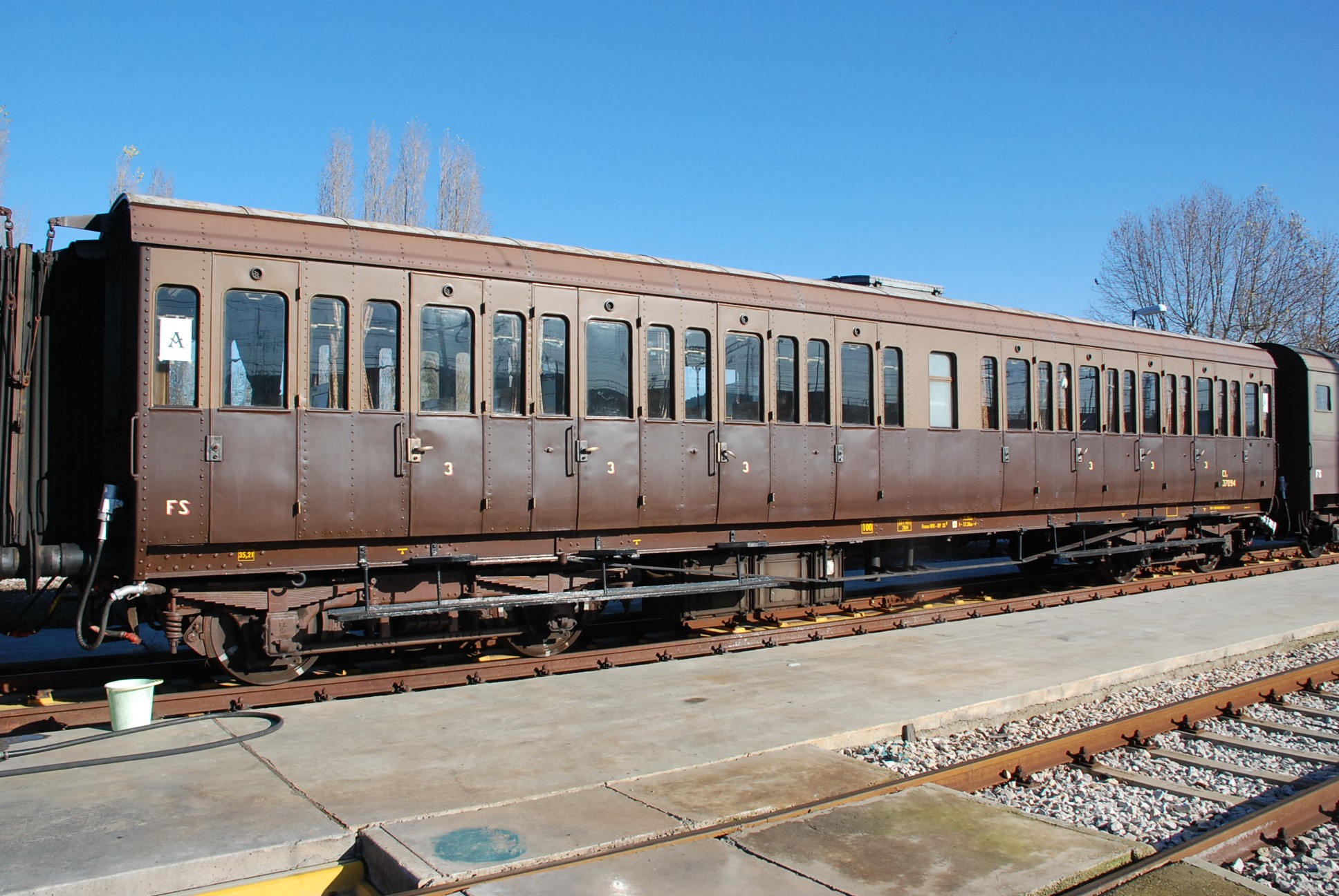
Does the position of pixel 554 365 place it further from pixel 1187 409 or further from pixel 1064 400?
pixel 1187 409

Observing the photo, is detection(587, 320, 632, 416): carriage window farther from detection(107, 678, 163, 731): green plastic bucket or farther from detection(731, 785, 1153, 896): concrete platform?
detection(731, 785, 1153, 896): concrete platform

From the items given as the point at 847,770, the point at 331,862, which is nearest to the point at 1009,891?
the point at 847,770

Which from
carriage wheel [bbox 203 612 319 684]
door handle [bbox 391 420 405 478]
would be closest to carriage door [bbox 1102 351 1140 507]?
door handle [bbox 391 420 405 478]

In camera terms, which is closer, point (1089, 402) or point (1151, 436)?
point (1089, 402)

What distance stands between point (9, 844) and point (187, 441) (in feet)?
11.4

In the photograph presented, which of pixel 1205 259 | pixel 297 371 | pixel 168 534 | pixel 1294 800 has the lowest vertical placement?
pixel 1294 800

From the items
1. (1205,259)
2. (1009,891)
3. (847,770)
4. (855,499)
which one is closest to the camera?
(1009,891)

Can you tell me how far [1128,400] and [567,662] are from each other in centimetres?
1031

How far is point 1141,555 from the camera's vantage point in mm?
16016

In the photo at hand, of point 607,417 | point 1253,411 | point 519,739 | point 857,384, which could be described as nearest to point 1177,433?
point 1253,411

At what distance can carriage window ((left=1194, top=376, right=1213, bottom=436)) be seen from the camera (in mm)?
16531

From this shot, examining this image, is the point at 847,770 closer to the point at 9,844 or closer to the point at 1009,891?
the point at 1009,891

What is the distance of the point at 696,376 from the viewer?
1016 centimetres

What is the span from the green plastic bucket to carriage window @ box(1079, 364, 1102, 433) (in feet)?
39.9
